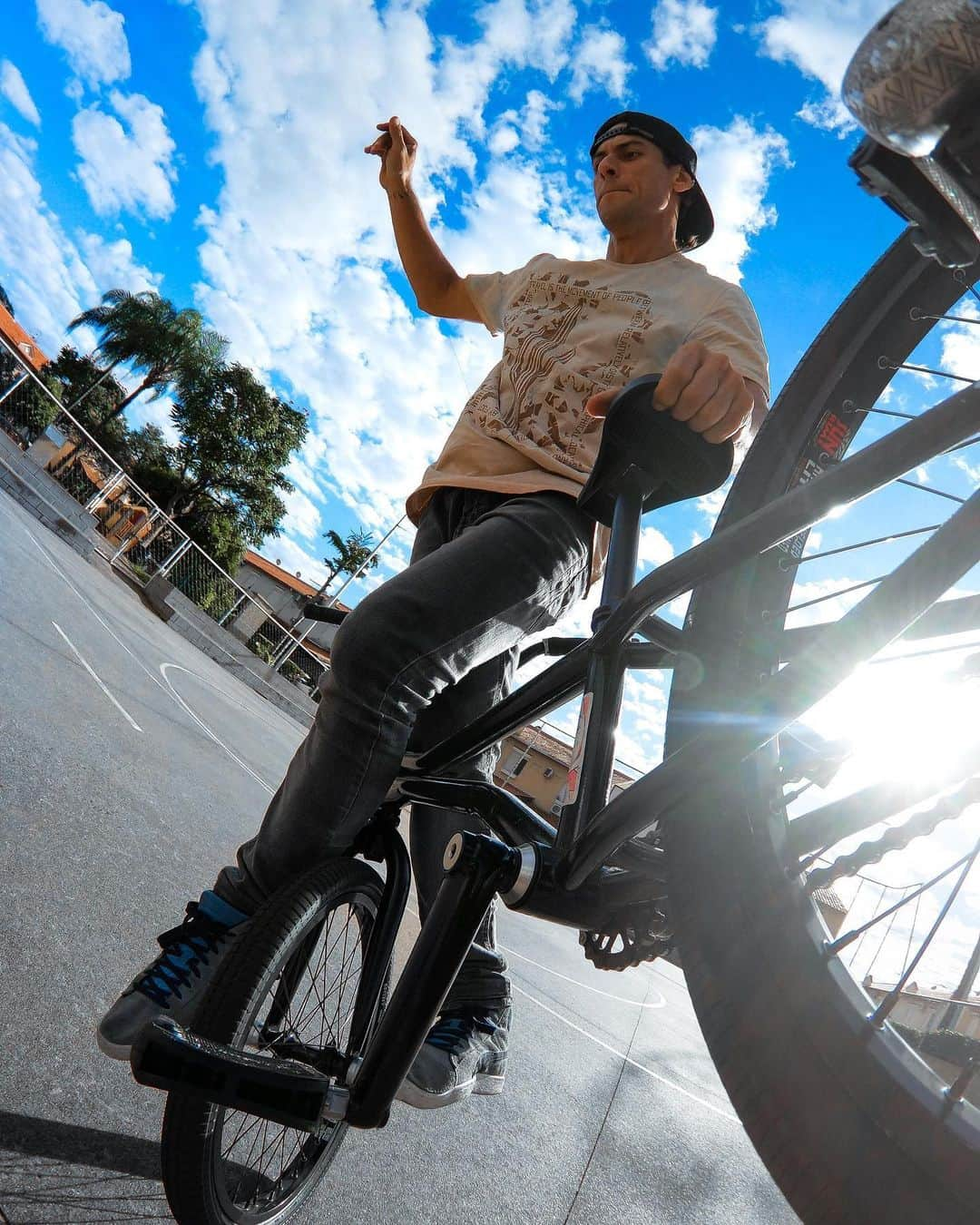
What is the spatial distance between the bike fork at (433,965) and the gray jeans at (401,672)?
1.14ft

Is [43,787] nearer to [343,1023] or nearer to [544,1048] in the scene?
[343,1023]

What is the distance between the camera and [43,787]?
2.15m

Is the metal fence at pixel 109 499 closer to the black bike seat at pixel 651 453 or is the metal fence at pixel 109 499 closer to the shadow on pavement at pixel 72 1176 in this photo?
the shadow on pavement at pixel 72 1176

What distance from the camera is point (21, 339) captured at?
55.6m

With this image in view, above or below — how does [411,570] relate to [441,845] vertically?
above

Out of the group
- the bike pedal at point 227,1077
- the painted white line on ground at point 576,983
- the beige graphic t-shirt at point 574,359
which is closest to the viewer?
the bike pedal at point 227,1077

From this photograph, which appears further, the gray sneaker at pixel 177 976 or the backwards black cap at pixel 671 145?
the backwards black cap at pixel 671 145

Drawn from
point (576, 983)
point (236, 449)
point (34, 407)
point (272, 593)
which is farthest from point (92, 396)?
point (576, 983)

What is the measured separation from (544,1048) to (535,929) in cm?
324

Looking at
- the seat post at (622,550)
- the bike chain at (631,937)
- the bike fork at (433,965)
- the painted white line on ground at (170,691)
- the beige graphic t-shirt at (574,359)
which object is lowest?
the painted white line on ground at (170,691)

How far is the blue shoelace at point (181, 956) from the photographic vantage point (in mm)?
1161

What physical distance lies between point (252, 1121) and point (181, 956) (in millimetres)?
362

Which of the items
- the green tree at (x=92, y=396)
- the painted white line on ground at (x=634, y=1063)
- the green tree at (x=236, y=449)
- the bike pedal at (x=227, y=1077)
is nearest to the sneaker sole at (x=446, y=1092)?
the bike pedal at (x=227, y=1077)

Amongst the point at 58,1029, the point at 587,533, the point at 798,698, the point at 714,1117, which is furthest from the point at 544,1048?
the point at 798,698
